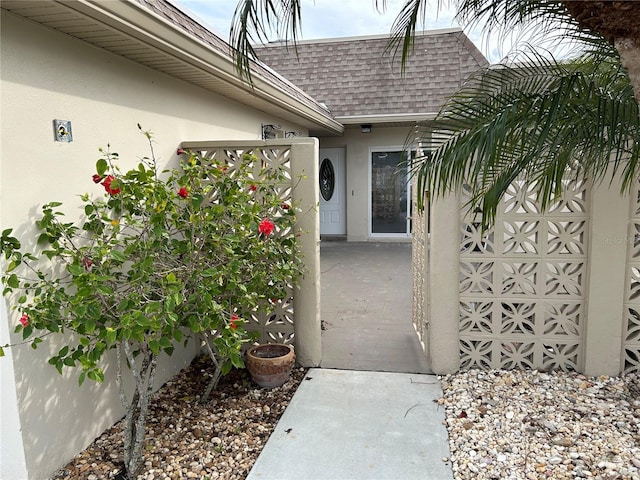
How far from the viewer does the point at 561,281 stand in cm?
432

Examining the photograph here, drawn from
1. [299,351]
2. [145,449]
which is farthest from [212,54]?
[145,449]

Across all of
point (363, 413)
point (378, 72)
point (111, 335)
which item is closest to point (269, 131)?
point (378, 72)

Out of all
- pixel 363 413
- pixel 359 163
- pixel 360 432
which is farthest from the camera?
pixel 359 163

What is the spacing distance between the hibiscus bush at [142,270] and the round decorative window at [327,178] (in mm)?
9084

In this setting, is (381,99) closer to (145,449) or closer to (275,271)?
(275,271)

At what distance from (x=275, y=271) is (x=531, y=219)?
2.33 m

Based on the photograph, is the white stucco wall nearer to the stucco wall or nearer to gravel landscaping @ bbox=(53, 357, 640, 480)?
gravel landscaping @ bbox=(53, 357, 640, 480)

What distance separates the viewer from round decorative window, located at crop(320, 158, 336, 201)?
44.0ft

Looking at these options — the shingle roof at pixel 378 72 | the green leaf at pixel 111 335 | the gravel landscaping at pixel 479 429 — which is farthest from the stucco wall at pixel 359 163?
the green leaf at pixel 111 335

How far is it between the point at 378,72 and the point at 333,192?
3.39 metres

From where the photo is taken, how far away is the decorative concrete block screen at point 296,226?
15.0ft

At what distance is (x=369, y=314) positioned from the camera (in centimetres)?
654

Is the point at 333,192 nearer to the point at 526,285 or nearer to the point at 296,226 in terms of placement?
the point at 296,226

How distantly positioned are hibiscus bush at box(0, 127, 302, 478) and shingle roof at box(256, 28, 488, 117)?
8.00 m
